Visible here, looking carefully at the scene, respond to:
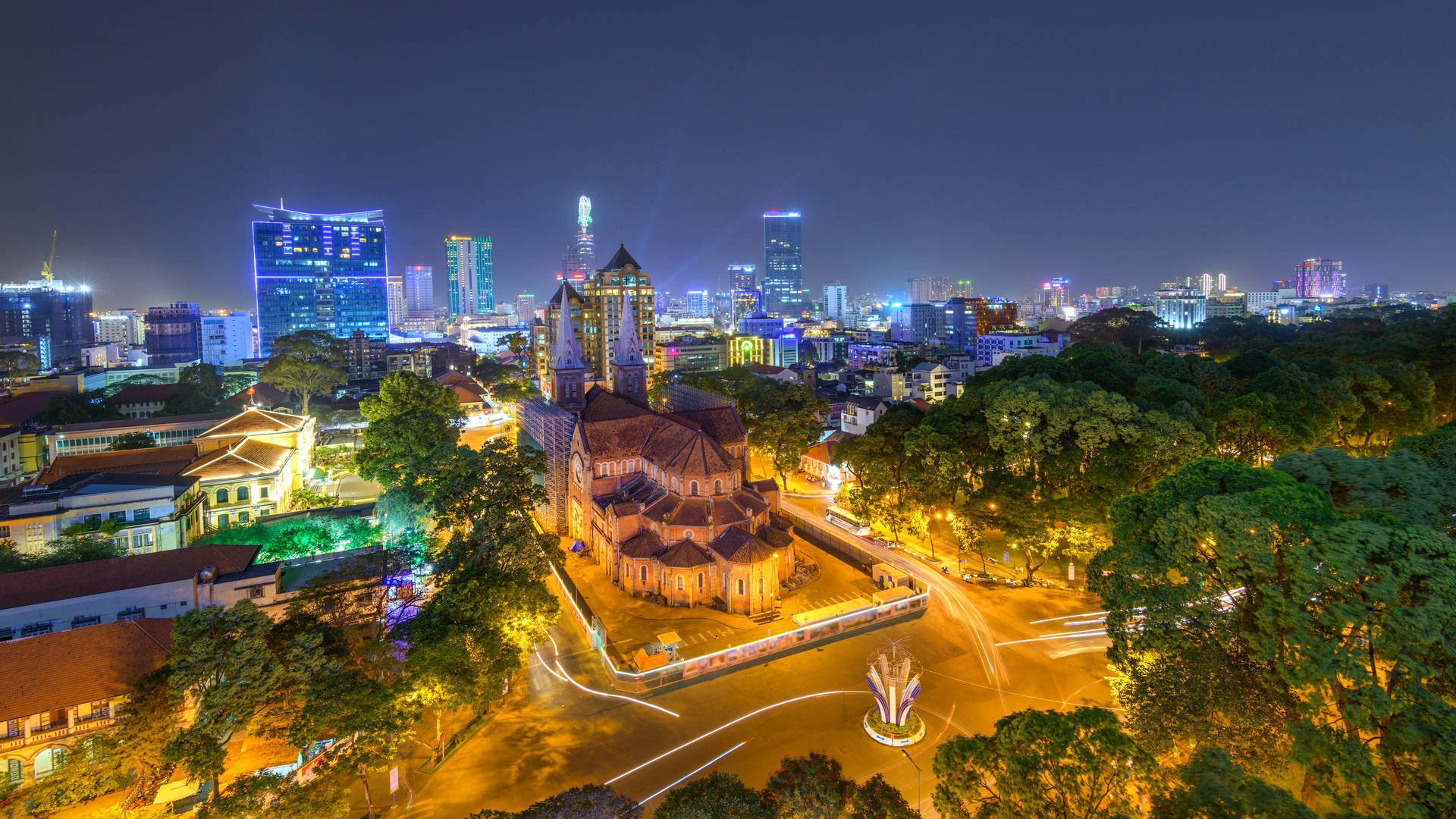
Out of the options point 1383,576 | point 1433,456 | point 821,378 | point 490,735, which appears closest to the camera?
point 1383,576

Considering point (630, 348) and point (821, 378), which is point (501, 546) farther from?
point (821, 378)

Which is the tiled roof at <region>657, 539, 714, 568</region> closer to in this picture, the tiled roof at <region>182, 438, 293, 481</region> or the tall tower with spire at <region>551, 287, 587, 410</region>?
the tall tower with spire at <region>551, 287, 587, 410</region>

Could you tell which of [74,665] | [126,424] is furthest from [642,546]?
[126,424]

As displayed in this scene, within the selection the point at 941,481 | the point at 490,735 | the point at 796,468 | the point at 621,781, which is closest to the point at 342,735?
the point at 490,735

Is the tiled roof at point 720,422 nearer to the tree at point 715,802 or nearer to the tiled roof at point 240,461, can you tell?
the tiled roof at point 240,461

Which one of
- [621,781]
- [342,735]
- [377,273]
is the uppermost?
[377,273]

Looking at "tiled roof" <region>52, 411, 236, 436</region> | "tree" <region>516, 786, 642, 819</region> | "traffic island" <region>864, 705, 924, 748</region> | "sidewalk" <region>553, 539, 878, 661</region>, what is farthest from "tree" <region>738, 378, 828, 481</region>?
"tiled roof" <region>52, 411, 236, 436</region>

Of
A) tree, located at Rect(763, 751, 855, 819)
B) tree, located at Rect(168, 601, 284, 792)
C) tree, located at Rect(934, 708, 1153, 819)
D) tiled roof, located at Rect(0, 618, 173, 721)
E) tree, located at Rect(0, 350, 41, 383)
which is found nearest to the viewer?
tree, located at Rect(934, 708, 1153, 819)
